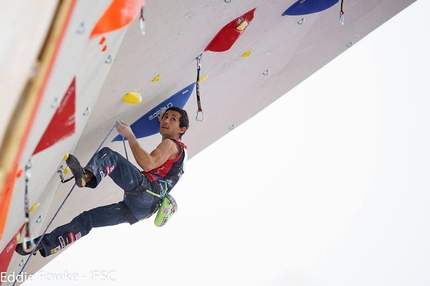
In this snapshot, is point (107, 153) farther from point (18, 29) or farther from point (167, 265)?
point (167, 265)

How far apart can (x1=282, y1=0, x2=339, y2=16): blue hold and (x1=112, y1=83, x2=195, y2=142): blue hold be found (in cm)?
48

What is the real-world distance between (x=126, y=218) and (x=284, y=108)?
168 inches

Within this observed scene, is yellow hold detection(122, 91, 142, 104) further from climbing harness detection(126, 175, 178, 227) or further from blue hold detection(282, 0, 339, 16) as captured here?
blue hold detection(282, 0, 339, 16)

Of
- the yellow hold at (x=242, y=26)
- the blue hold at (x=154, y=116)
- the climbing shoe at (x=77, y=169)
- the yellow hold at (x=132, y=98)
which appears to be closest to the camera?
the climbing shoe at (x=77, y=169)

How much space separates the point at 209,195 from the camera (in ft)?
21.3

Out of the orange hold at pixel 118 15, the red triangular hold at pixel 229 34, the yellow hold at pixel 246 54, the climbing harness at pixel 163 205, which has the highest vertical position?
the yellow hold at pixel 246 54

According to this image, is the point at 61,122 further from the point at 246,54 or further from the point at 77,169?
the point at 246,54

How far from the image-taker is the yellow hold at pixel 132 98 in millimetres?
2312

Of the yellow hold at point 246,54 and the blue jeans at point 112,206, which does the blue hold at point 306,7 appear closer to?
the yellow hold at point 246,54

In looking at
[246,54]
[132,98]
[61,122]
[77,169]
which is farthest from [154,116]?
[61,122]

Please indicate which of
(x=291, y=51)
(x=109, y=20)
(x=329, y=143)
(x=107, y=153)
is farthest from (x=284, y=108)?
(x=109, y=20)

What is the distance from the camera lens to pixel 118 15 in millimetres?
1428

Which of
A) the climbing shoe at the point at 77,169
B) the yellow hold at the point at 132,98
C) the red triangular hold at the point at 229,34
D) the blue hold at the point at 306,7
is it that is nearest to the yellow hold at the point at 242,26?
the red triangular hold at the point at 229,34

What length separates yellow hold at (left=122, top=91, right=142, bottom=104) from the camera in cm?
231
